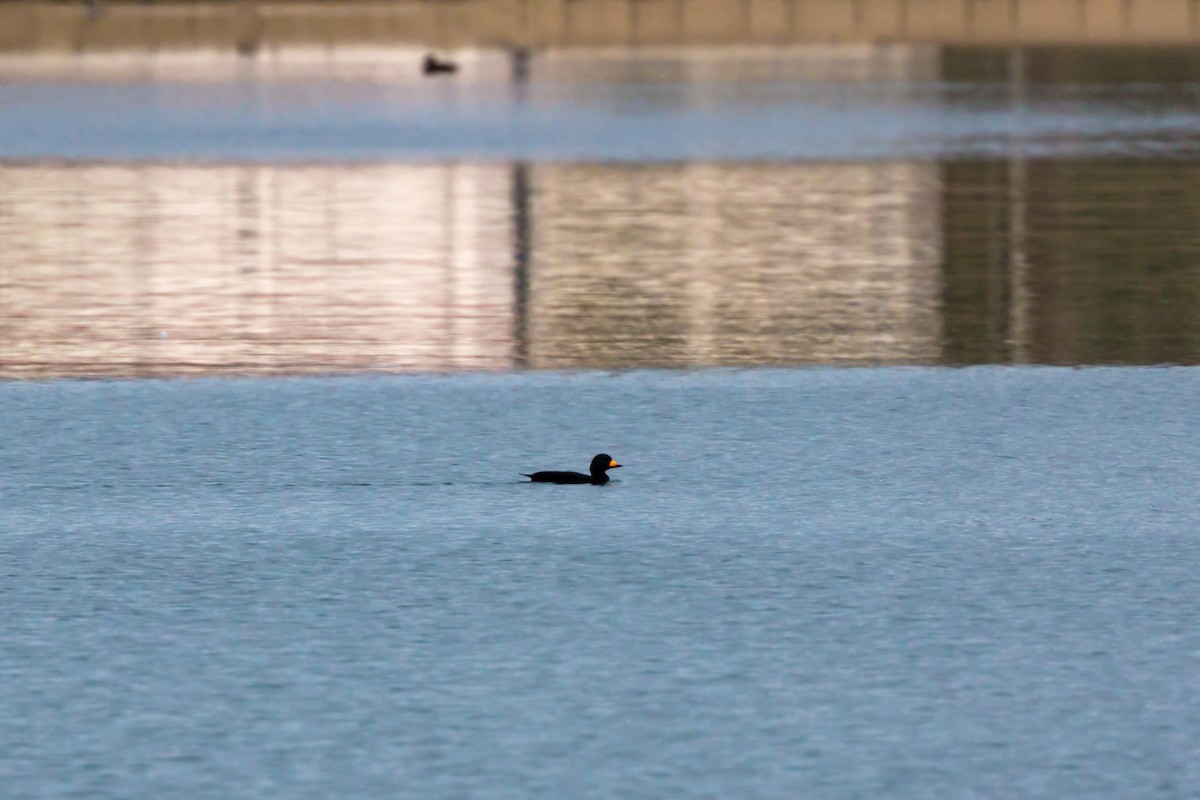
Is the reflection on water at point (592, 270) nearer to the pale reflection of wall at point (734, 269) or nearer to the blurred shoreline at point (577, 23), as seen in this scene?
the pale reflection of wall at point (734, 269)

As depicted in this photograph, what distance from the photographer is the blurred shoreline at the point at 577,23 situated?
110 m

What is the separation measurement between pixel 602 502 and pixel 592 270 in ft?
25.4

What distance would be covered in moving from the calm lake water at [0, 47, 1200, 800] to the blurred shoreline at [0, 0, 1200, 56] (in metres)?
76.0

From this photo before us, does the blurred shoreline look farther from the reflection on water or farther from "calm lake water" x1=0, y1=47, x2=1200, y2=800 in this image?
"calm lake water" x1=0, y1=47, x2=1200, y2=800

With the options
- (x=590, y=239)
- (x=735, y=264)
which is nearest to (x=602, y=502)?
(x=735, y=264)

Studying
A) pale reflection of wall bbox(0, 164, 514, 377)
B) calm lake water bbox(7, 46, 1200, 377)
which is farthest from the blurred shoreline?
pale reflection of wall bbox(0, 164, 514, 377)

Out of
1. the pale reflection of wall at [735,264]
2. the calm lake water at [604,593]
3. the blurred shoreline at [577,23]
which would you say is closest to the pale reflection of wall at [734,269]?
the pale reflection of wall at [735,264]

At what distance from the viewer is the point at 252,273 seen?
15.7 metres

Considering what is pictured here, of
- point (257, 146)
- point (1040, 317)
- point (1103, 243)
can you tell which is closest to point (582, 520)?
point (1040, 317)

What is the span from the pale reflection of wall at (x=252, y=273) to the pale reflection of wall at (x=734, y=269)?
522 millimetres

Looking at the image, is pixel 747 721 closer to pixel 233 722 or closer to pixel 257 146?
pixel 233 722

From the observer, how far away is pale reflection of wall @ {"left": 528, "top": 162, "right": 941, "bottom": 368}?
11.9 meters

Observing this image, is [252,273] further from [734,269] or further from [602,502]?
[602,502]

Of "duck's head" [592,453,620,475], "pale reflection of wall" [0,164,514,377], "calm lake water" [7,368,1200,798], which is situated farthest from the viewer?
"pale reflection of wall" [0,164,514,377]
